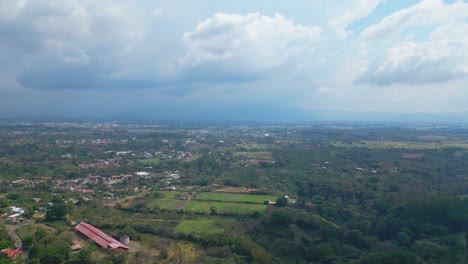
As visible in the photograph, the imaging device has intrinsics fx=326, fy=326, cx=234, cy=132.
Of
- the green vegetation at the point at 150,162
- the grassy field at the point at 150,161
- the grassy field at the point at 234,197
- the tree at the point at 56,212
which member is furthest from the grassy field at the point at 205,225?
the grassy field at the point at 150,161

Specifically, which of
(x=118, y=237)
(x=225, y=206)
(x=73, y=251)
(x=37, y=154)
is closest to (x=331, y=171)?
(x=225, y=206)

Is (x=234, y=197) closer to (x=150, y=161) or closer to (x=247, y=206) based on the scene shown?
(x=247, y=206)

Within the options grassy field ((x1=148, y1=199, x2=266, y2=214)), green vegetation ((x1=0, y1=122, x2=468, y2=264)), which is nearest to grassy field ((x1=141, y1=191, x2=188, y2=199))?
green vegetation ((x1=0, y1=122, x2=468, y2=264))

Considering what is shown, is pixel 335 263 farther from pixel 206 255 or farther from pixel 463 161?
pixel 463 161

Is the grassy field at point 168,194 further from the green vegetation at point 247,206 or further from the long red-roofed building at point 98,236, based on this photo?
the long red-roofed building at point 98,236

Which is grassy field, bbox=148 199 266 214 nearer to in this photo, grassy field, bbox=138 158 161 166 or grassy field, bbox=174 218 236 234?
grassy field, bbox=174 218 236 234

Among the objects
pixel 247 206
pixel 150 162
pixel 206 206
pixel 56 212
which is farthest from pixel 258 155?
pixel 56 212
